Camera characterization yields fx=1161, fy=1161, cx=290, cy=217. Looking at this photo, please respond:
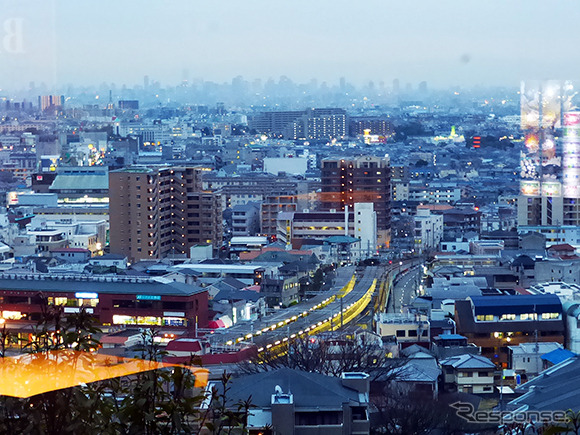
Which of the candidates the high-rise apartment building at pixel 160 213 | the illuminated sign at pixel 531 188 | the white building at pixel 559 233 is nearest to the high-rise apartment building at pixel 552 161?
the illuminated sign at pixel 531 188

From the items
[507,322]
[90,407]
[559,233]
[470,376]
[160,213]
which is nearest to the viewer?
[90,407]

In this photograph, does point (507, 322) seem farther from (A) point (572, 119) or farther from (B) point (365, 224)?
(A) point (572, 119)

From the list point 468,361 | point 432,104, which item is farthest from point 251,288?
point 432,104

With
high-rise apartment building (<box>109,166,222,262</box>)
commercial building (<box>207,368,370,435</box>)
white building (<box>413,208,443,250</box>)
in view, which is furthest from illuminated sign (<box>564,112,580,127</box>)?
commercial building (<box>207,368,370,435</box>)

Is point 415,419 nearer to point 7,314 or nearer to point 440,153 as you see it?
point 7,314

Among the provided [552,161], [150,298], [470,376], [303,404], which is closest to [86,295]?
[150,298]
